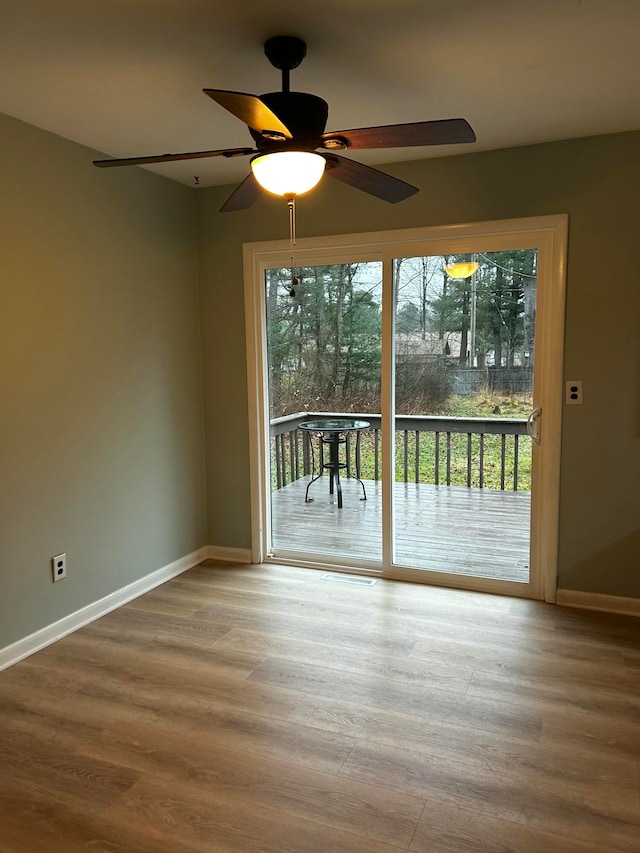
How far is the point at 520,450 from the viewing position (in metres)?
3.52

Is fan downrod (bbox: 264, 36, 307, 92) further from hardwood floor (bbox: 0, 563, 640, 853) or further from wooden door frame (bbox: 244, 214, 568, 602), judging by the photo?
hardwood floor (bbox: 0, 563, 640, 853)

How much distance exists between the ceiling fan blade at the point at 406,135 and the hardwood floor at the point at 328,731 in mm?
2077

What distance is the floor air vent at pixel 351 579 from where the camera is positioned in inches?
149

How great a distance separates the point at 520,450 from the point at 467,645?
1.16m

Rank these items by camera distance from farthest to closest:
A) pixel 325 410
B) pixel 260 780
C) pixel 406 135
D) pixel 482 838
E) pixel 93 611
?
pixel 325 410 < pixel 93 611 < pixel 260 780 < pixel 406 135 < pixel 482 838

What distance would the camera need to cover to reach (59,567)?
309 centimetres

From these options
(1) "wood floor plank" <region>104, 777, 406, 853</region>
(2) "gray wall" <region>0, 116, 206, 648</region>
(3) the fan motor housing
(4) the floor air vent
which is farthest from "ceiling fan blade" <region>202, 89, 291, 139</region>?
(4) the floor air vent

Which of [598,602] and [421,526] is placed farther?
[421,526]

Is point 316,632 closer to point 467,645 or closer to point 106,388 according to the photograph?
point 467,645

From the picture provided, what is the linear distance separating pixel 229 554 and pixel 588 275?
283 cm

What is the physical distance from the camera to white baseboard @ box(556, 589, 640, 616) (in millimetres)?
3289

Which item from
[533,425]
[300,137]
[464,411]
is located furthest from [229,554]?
[300,137]

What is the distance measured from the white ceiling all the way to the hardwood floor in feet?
8.11

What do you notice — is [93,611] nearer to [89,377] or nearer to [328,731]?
[89,377]
